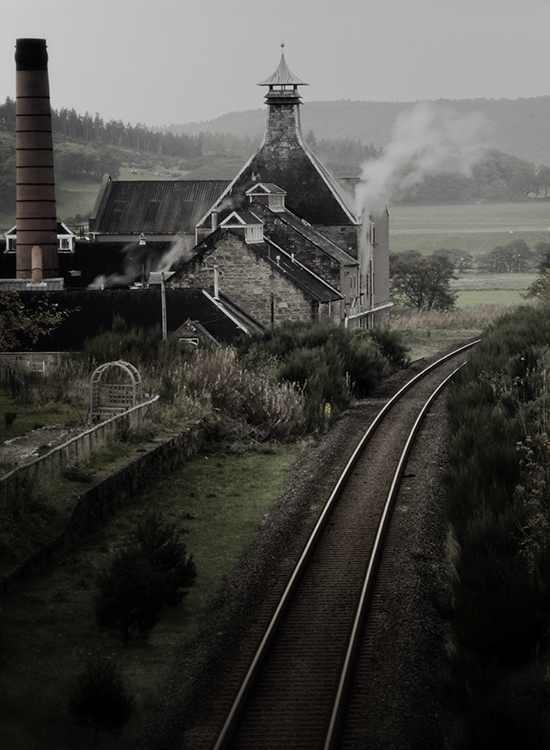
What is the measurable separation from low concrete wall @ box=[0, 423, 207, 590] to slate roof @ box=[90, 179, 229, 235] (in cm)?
4387

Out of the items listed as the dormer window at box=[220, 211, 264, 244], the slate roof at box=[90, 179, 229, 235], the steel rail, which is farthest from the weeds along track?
the slate roof at box=[90, 179, 229, 235]

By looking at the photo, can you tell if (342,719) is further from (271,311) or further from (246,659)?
(271,311)

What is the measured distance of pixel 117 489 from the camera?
1617 cm

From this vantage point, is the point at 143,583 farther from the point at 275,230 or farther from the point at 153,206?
the point at 153,206

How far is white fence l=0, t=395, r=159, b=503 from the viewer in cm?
1340

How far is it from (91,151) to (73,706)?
186 m

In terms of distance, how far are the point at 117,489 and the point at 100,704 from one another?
24.6ft

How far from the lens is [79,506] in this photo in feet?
46.9

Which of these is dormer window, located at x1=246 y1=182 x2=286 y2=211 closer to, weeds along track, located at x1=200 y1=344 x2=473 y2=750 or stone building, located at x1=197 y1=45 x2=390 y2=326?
stone building, located at x1=197 y1=45 x2=390 y2=326

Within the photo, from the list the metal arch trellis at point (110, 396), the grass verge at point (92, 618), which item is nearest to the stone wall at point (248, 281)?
the metal arch trellis at point (110, 396)

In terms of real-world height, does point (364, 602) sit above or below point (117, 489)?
below

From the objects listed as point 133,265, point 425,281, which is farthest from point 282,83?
point 425,281

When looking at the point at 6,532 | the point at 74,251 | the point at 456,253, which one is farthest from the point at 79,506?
the point at 456,253

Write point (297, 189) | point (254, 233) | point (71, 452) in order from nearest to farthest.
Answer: point (71, 452) < point (254, 233) < point (297, 189)
